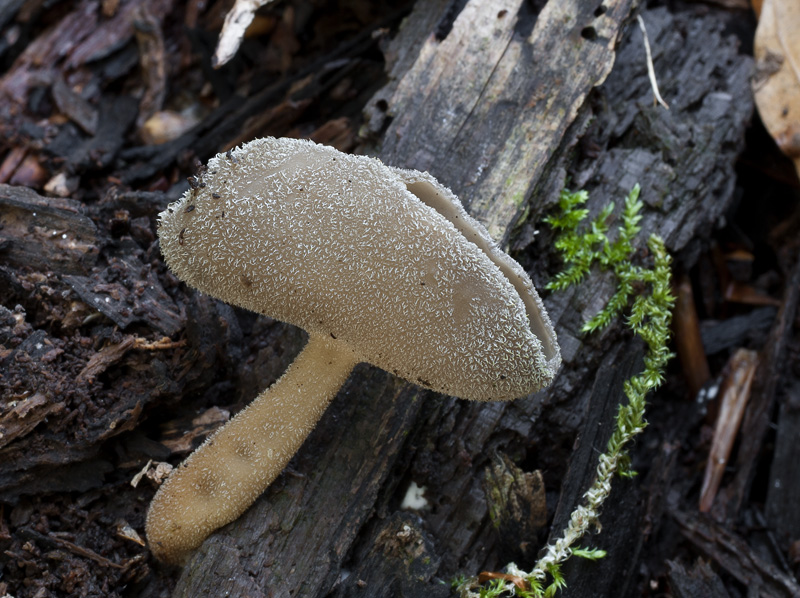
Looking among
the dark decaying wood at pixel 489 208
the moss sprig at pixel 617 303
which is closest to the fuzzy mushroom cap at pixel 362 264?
the dark decaying wood at pixel 489 208

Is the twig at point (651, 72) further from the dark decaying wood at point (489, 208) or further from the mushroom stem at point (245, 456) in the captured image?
the mushroom stem at point (245, 456)

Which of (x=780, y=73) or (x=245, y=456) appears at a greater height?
(x=780, y=73)

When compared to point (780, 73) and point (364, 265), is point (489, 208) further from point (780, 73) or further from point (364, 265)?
point (780, 73)

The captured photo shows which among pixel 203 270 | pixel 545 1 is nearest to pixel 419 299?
pixel 203 270

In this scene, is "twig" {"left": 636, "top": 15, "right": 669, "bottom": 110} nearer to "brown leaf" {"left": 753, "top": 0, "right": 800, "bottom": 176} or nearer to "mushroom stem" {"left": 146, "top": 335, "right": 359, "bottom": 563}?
"brown leaf" {"left": 753, "top": 0, "right": 800, "bottom": 176}

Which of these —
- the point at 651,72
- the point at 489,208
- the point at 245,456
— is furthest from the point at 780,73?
the point at 245,456
